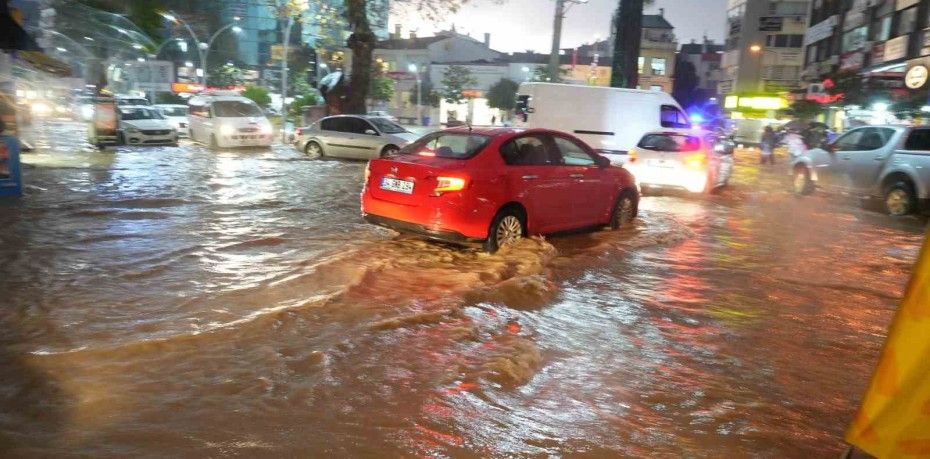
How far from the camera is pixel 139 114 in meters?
24.3

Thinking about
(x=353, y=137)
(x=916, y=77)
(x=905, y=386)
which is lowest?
(x=353, y=137)

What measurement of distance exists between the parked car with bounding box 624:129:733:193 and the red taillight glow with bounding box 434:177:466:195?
775 cm

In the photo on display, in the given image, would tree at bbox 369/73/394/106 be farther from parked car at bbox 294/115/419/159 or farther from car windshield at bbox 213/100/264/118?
parked car at bbox 294/115/419/159

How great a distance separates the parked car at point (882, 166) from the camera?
13.1 m

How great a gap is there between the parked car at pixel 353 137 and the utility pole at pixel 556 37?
936 cm

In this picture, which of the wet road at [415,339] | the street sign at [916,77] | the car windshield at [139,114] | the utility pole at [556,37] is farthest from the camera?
the utility pole at [556,37]

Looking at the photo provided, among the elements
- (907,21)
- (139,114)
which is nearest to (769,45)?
(907,21)

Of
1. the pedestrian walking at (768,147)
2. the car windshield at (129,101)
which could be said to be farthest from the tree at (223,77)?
the pedestrian walking at (768,147)

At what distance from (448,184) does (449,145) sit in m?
0.86

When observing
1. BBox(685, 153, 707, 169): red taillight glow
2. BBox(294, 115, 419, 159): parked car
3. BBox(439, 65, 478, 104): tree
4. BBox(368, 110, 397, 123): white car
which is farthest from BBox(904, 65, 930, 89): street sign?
BBox(439, 65, 478, 104): tree

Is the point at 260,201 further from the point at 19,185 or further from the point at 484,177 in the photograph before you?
the point at 484,177

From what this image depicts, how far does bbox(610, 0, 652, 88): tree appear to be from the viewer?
2462 centimetres

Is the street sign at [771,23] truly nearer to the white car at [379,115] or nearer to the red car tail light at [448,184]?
the white car at [379,115]

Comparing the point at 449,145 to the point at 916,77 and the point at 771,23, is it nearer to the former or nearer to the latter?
the point at 916,77
